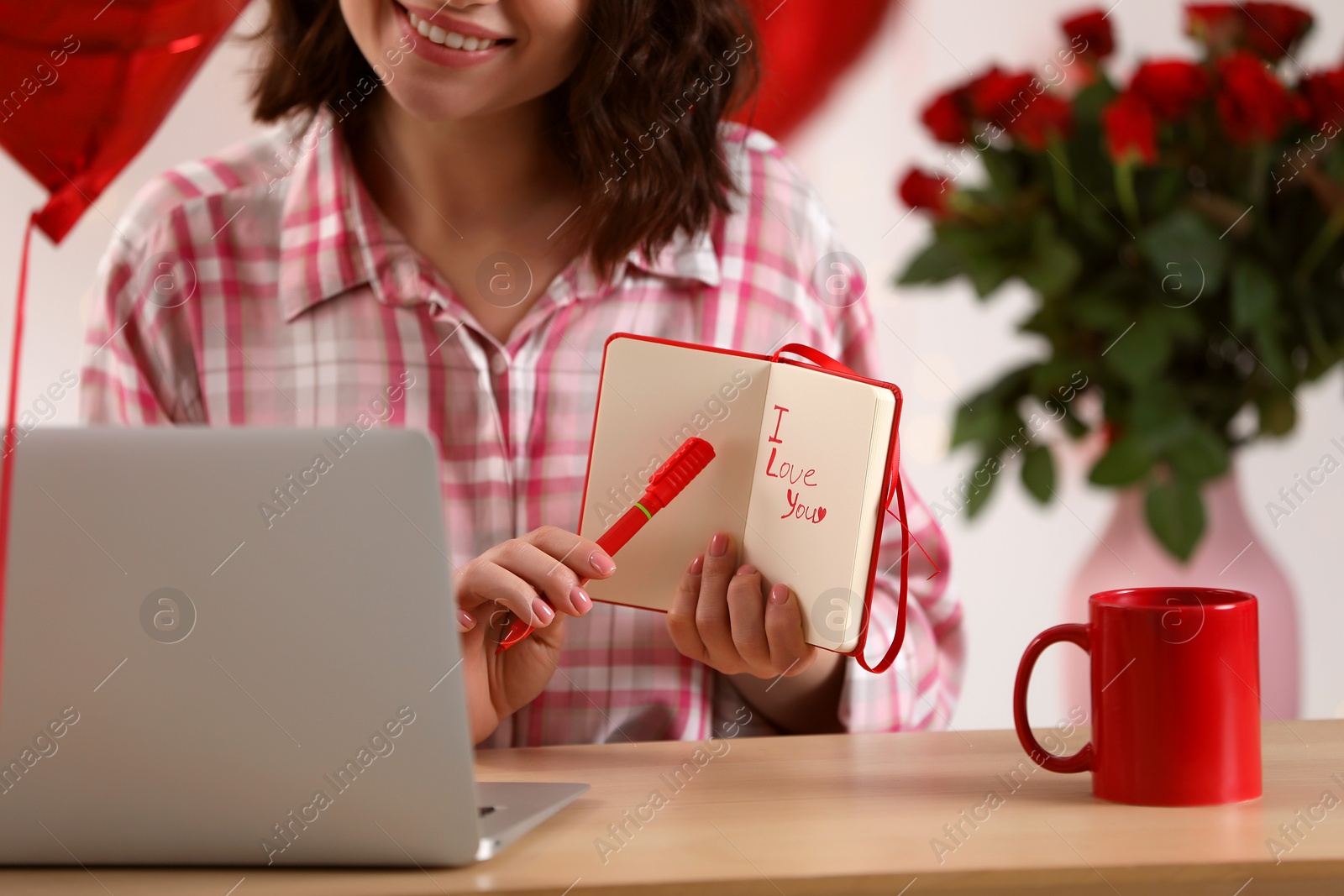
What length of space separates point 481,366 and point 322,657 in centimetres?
53

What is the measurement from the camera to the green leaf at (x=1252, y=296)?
555 millimetres

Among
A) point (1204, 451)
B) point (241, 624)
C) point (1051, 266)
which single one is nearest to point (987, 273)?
point (1051, 266)

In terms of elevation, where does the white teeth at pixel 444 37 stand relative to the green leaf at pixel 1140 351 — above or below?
above

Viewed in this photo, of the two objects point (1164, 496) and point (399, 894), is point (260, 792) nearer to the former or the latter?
point (399, 894)

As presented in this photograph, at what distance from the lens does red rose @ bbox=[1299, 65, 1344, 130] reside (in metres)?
0.53

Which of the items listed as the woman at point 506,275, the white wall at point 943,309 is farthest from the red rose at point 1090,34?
the white wall at point 943,309

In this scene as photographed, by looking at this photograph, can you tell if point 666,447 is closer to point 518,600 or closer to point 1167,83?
point 518,600

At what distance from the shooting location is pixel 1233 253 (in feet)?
1.87

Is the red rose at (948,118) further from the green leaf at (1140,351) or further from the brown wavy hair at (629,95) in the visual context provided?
the brown wavy hair at (629,95)

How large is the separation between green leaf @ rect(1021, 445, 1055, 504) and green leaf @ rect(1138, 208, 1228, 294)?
121 millimetres

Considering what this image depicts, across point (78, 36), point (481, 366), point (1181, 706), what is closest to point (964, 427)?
point (1181, 706)

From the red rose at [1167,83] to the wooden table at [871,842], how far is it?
335 mm

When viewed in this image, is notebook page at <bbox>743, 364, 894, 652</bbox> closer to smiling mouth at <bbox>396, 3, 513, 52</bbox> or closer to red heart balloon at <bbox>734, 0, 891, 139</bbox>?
smiling mouth at <bbox>396, 3, 513, 52</bbox>

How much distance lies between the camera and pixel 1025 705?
24.6 inches
